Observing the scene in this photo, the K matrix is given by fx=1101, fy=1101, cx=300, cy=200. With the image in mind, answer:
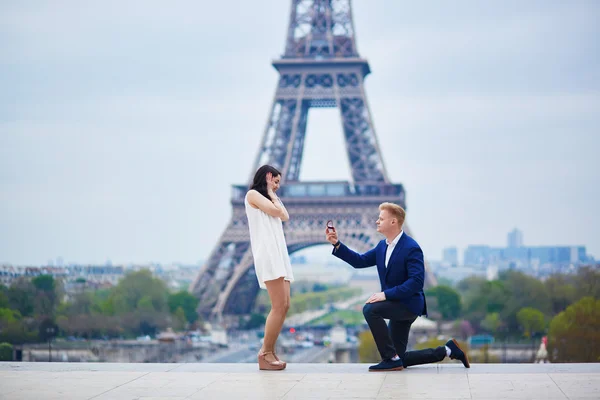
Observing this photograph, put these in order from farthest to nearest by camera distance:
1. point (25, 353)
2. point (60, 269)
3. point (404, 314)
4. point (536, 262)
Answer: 1. point (536, 262)
2. point (60, 269)
3. point (25, 353)
4. point (404, 314)

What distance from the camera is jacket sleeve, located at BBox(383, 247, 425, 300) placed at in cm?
988

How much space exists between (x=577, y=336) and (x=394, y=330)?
2653cm

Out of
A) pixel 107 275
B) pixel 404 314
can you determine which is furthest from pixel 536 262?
pixel 404 314

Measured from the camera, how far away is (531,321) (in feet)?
169

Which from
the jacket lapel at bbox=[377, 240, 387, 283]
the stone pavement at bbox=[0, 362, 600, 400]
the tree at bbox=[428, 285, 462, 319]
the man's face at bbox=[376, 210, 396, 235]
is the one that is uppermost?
the man's face at bbox=[376, 210, 396, 235]

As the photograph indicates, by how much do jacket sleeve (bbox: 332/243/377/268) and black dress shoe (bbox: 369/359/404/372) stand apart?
90cm

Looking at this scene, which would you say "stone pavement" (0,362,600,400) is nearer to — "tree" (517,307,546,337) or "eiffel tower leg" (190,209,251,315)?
"eiffel tower leg" (190,209,251,315)

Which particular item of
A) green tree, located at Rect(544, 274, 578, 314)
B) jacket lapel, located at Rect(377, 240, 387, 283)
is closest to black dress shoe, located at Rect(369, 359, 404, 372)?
jacket lapel, located at Rect(377, 240, 387, 283)

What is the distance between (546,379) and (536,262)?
12247 cm

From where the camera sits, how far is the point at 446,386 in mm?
8961

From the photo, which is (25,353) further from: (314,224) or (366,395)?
(366,395)

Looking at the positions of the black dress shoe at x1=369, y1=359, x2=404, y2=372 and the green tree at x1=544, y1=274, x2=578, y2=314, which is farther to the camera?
the green tree at x1=544, y1=274, x2=578, y2=314

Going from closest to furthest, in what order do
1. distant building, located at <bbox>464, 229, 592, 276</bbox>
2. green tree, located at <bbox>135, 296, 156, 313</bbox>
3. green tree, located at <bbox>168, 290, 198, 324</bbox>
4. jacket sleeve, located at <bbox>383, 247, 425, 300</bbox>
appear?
jacket sleeve, located at <bbox>383, 247, 425, 300</bbox> < green tree, located at <bbox>135, 296, 156, 313</bbox> < green tree, located at <bbox>168, 290, 198, 324</bbox> < distant building, located at <bbox>464, 229, 592, 276</bbox>

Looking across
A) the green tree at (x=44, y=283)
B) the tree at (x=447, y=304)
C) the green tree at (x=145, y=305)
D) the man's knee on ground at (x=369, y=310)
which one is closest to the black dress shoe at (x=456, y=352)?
the man's knee on ground at (x=369, y=310)
